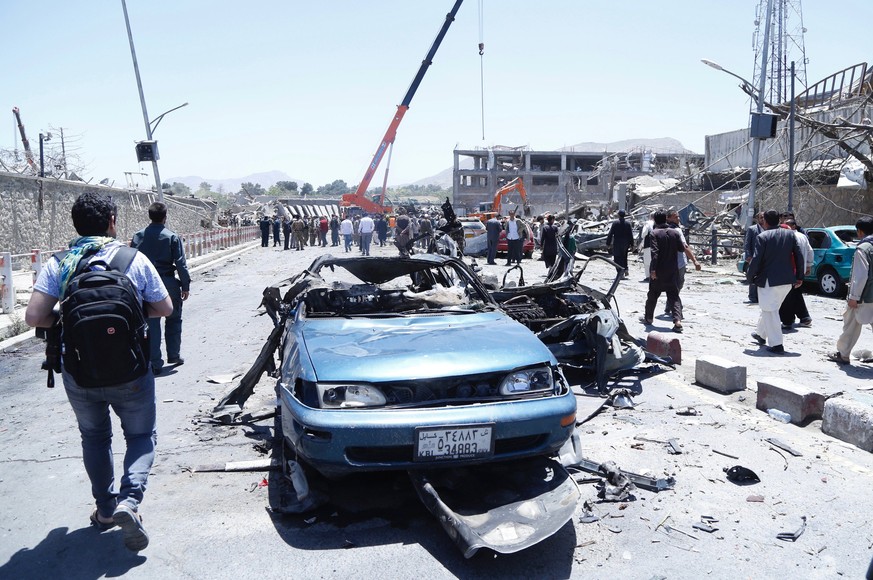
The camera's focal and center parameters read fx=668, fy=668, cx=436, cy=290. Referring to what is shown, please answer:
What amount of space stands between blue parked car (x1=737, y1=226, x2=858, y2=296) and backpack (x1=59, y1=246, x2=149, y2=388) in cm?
Result: 1307

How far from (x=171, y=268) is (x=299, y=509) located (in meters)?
4.32

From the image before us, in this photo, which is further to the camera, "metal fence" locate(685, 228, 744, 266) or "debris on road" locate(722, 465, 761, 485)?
"metal fence" locate(685, 228, 744, 266)

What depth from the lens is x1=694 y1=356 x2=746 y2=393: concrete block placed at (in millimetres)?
6434

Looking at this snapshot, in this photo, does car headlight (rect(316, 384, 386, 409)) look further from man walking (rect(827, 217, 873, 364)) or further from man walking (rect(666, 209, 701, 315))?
man walking (rect(666, 209, 701, 315))

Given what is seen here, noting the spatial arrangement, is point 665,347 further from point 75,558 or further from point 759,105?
point 759,105

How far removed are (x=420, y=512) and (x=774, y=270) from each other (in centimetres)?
616

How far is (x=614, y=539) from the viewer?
11.7 feet

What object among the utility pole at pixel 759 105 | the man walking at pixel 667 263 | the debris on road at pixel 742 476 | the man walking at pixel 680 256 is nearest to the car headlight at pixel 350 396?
the debris on road at pixel 742 476

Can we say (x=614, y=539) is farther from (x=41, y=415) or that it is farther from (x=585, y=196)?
(x=585, y=196)

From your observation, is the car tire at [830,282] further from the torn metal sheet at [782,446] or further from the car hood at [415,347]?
the car hood at [415,347]

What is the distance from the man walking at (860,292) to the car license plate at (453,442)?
5.20m

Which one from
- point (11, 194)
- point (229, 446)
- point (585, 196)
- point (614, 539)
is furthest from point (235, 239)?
point (585, 196)

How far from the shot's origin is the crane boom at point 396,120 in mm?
35000

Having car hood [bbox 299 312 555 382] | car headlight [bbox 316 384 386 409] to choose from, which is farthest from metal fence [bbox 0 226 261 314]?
car headlight [bbox 316 384 386 409]
